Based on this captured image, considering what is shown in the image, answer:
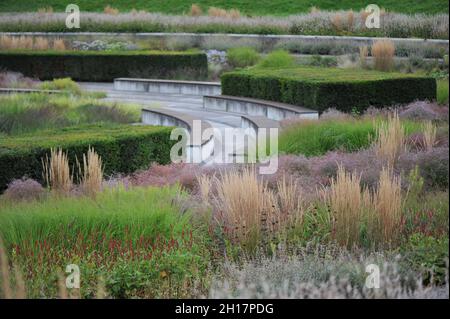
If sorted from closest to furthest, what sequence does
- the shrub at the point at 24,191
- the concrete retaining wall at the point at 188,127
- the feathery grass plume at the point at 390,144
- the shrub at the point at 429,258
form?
the shrub at the point at 429,258
the shrub at the point at 24,191
the feathery grass plume at the point at 390,144
the concrete retaining wall at the point at 188,127

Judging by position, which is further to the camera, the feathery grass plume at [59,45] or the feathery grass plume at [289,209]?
the feathery grass plume at [59,45]

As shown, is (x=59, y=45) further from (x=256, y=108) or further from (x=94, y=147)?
(x=94, y=147)

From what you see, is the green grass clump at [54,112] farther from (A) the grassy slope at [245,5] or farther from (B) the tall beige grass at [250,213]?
(A) the grassy slope at [245,5]

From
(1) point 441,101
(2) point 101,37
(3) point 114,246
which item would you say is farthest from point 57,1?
(3) point 114,246

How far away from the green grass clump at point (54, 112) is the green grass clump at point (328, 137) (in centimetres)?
401

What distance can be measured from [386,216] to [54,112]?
8.58m

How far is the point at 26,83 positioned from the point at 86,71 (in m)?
5.17

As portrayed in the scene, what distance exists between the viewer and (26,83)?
834 inches

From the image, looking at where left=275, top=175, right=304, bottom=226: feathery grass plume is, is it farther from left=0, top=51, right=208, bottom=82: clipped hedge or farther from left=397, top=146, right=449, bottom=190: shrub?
left=0, top=51, right=208, bottom=82: clipped hedge

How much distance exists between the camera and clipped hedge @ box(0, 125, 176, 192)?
9156mm

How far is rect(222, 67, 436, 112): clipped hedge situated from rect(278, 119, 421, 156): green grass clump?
345cm

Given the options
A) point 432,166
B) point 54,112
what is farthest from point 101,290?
point 54,112

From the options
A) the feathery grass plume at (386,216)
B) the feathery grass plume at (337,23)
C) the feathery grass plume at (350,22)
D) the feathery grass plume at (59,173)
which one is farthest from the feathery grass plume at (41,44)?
the feathery grass plume at (386,216)

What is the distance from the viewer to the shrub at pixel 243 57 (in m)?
24.9
